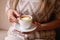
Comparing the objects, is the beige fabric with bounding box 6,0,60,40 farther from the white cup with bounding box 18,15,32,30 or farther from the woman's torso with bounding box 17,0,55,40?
the white cup with bounding box 18,15,32,30

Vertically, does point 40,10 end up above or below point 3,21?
above

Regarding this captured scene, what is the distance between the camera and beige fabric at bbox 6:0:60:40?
1050 mm

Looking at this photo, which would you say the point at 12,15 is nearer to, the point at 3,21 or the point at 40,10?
the point at 40,10

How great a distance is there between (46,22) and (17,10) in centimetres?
24

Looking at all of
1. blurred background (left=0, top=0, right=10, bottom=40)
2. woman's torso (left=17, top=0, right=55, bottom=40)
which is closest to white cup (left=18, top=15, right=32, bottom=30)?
woman's torso (left=17, top=0, right=55, bottom=40)

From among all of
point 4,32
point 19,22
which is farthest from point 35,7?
point 4,32

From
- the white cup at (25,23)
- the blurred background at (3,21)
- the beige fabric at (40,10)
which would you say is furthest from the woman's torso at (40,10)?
the blurred background at (3,21)

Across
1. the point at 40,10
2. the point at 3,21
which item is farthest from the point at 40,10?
the point at 3,21

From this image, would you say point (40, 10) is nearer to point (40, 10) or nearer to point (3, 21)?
point (40, 10)

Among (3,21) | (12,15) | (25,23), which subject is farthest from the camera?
(3,21)

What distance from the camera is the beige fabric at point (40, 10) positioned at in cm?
105

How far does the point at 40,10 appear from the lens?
1.05m

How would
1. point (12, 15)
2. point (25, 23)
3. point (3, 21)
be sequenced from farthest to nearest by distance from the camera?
1. point (3, 21)
2. point (12, 15)
3. point (25, 23)

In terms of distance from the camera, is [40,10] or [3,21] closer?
[40,10]
